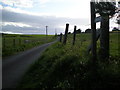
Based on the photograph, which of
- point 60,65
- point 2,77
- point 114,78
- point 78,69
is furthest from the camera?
point 2,77

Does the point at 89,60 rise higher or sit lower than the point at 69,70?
higher

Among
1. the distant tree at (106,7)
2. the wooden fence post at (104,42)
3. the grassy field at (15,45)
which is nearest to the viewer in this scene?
the distant tree at (106,7)

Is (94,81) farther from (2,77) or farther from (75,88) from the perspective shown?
(2,77)

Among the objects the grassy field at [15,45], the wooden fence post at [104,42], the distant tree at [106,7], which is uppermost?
the distant tree at [106,7]

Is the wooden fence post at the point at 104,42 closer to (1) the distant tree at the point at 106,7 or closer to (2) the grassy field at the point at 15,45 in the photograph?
(1) the distant tree at the point at 106,7

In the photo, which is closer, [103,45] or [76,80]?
[76,80]

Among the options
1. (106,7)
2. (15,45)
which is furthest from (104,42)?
(15,45)

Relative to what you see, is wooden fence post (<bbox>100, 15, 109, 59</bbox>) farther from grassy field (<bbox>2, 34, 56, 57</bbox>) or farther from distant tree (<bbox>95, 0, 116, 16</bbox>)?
grassy field (<bbox>2, 34, 56, 57</bbox>)

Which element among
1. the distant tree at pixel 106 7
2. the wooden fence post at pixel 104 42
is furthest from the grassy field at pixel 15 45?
the distant tree at pixel 106 7

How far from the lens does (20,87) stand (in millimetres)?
5523

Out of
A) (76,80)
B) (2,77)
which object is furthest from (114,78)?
(2,77)

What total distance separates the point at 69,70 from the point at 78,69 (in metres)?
0.42

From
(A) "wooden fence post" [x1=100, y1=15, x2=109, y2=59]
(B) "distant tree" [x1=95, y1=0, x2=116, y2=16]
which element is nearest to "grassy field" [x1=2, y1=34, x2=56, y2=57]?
(A) "wooden fence post" [x1=100, y1=15, x2=109, y2=59]

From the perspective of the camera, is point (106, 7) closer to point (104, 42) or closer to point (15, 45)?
point (104, 42)
